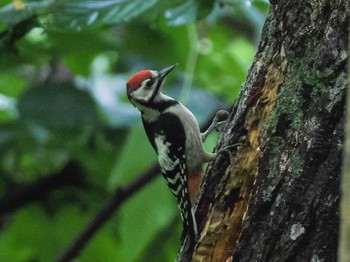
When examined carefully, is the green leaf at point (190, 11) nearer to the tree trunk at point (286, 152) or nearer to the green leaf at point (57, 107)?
the tree trunk at point (286, 152)

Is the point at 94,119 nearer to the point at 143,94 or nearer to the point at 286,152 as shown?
the point at 143,94

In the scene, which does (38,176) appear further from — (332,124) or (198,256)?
(332,124)

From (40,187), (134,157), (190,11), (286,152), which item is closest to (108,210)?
(134,157)

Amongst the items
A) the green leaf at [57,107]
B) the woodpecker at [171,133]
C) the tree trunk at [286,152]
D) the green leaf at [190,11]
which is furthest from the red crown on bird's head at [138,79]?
the tree trunk at [286,152]

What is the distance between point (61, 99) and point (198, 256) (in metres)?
1.30

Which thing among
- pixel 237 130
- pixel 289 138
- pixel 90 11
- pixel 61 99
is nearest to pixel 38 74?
pixel 61 99

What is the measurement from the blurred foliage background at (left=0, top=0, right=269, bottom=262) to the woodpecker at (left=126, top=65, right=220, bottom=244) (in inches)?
4.9

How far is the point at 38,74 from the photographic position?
373 centimetres

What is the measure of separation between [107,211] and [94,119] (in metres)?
0.34

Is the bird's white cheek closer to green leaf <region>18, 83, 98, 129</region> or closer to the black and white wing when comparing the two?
the black and white wing

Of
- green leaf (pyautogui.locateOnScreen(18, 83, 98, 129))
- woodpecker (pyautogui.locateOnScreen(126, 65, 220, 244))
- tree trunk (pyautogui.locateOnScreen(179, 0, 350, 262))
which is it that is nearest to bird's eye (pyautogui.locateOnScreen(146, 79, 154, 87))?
woodpecker (pyautogui.locateOnScreen(126, 65, 220, 244))

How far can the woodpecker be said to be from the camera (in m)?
2.40

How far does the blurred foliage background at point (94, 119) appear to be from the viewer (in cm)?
262

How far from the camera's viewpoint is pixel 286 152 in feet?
5.48
